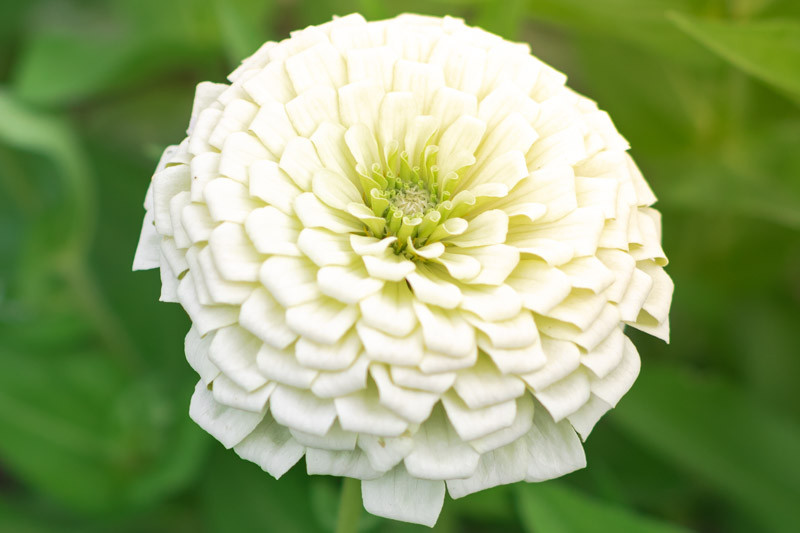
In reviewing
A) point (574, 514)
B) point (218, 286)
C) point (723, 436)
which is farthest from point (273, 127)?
point (723, 436)

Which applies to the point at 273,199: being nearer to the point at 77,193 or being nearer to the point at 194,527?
the point at 77,193

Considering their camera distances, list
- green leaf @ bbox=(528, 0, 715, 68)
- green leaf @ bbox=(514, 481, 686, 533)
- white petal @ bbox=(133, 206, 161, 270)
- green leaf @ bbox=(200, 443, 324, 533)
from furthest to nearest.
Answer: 1. green leaf @ bbox=(200, 443, 324, 533)
2. green leaf @ bbox=(528, 0, 715, 68)
3. green leaf @ bbox=(514, 481, 686, 533)
4. white petal @ bbox=(133, 206, 161, 270)

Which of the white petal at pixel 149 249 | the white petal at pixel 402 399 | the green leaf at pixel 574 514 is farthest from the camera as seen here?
the green leaf at pixel 574 514

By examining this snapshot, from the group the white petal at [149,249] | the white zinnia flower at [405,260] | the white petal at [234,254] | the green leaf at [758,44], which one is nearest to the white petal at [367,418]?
the white zinnia flower at [405,260]

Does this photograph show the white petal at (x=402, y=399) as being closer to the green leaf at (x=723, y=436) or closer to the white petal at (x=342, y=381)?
the white petal at (x=342, y=381)

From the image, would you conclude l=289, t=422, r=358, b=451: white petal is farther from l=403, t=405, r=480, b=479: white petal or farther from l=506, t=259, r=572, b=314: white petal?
l=506, t=259, r=572, b=314: white petal

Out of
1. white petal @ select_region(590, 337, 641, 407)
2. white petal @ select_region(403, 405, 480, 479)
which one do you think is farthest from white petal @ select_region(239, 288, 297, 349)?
white petal @ select_region(590, 337, 641, 407)
